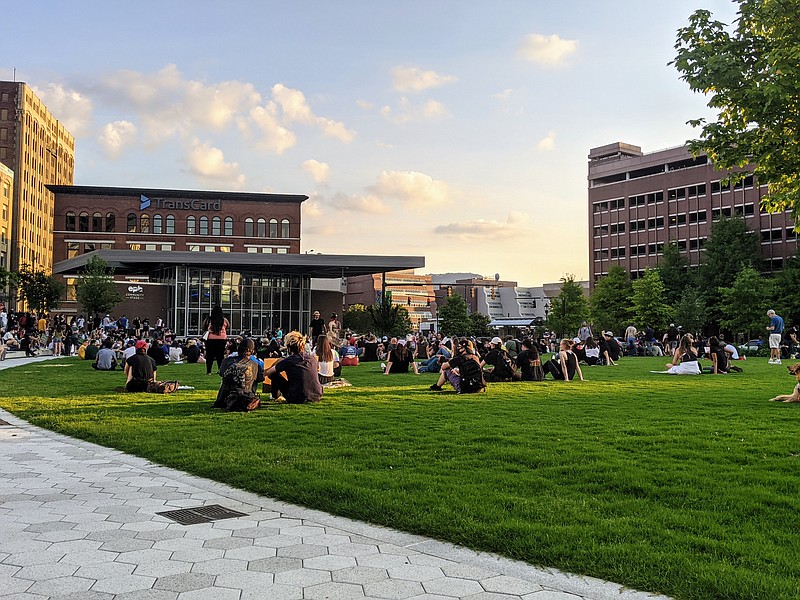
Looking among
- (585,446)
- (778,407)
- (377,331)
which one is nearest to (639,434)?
(585,446)

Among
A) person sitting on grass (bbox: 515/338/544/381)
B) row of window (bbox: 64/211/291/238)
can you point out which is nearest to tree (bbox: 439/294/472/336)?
row of window (bbox: 64/211/291/238)

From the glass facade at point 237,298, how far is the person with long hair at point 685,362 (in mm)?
46188

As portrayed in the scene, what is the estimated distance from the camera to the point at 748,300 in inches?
2781

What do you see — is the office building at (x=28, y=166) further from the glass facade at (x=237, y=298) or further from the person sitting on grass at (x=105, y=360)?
the person sitting on grass at (x=105, y=360)

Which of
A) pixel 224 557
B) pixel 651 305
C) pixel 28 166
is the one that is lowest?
pixel 224 557

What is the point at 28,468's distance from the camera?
865 cm

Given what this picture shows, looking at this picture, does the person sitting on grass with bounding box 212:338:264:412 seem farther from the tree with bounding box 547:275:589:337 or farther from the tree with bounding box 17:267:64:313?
the tree with bounding box 547:275:589:337

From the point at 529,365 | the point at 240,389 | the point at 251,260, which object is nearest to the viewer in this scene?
the point at 240,389

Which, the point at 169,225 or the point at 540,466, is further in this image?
the point at 169,225

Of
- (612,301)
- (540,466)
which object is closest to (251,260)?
(612,301)

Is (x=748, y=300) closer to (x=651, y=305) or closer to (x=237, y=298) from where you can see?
(x=651, y=305)

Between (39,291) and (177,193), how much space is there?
21143 millimetres

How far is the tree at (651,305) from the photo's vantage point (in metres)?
80.7

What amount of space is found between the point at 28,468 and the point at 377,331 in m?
59.2
